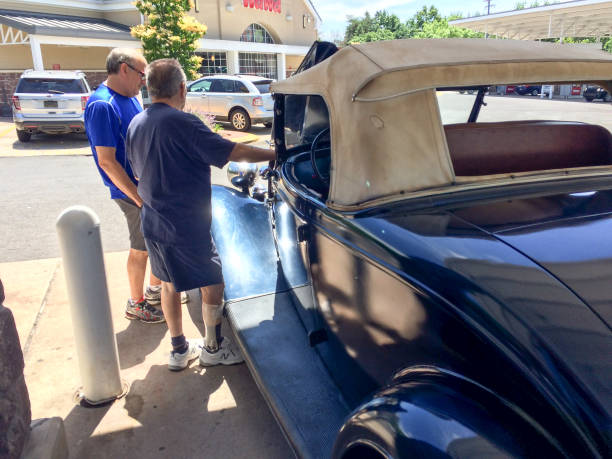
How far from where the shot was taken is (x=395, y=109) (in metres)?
1.97

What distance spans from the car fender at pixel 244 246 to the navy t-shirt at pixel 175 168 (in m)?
0.45

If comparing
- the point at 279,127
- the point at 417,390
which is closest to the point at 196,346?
the point at 279,127

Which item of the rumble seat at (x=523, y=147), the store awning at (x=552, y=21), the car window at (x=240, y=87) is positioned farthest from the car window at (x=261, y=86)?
the store awning at (x=552, y=21)

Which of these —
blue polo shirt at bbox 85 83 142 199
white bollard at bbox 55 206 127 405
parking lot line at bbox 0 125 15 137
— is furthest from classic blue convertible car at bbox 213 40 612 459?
parking lot line at bbox 0 125 15 137

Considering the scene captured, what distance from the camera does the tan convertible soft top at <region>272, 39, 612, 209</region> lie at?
195 cm

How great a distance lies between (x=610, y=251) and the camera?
1.53 m

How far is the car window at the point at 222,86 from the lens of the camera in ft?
47.6

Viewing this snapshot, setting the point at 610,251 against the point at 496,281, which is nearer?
the point at 496,281

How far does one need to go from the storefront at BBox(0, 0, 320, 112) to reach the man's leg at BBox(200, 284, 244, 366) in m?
16.9

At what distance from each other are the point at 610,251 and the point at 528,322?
1.61ft

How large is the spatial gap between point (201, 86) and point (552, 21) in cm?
2656

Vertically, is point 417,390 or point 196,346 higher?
point 417,390

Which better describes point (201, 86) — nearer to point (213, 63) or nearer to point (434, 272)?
point (213, 63)

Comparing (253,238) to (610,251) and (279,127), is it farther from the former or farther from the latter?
(610,251)
